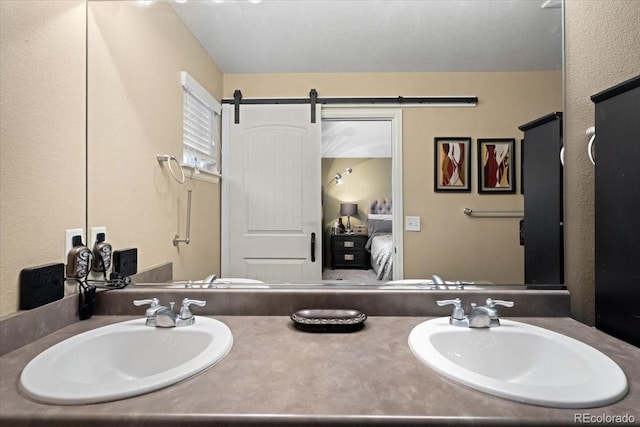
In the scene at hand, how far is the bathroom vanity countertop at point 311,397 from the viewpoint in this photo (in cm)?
56

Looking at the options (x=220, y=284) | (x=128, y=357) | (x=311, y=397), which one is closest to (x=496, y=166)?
(x=311, y=397)

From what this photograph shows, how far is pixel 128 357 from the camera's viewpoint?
3.06 ft

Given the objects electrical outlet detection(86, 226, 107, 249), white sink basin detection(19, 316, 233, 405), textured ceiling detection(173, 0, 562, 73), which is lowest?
white sink basin detection(19, 316, 233, 405)

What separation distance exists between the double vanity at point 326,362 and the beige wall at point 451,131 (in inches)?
5.4

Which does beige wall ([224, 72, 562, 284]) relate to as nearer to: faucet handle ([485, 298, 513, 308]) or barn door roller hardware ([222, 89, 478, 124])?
barn door roller hardware ([222, 89, 478, 124])

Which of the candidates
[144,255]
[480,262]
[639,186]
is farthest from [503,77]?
[144,255]

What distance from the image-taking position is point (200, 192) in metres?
1.24

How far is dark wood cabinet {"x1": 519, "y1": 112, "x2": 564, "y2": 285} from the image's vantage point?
3.74 ft

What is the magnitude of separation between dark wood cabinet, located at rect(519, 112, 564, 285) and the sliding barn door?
79cm

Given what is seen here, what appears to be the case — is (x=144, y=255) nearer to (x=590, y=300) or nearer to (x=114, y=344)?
(x=114, y=344)

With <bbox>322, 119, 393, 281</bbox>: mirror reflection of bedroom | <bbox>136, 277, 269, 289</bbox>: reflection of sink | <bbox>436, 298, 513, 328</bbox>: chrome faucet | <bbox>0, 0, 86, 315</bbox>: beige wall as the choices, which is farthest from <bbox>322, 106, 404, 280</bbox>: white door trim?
<bbox>0, 0, 86, 315</bbox>: beige wall

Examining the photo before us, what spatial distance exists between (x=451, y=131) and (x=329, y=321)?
2.74ft

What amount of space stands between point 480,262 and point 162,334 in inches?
44.7

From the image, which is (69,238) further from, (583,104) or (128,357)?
(583,104)
